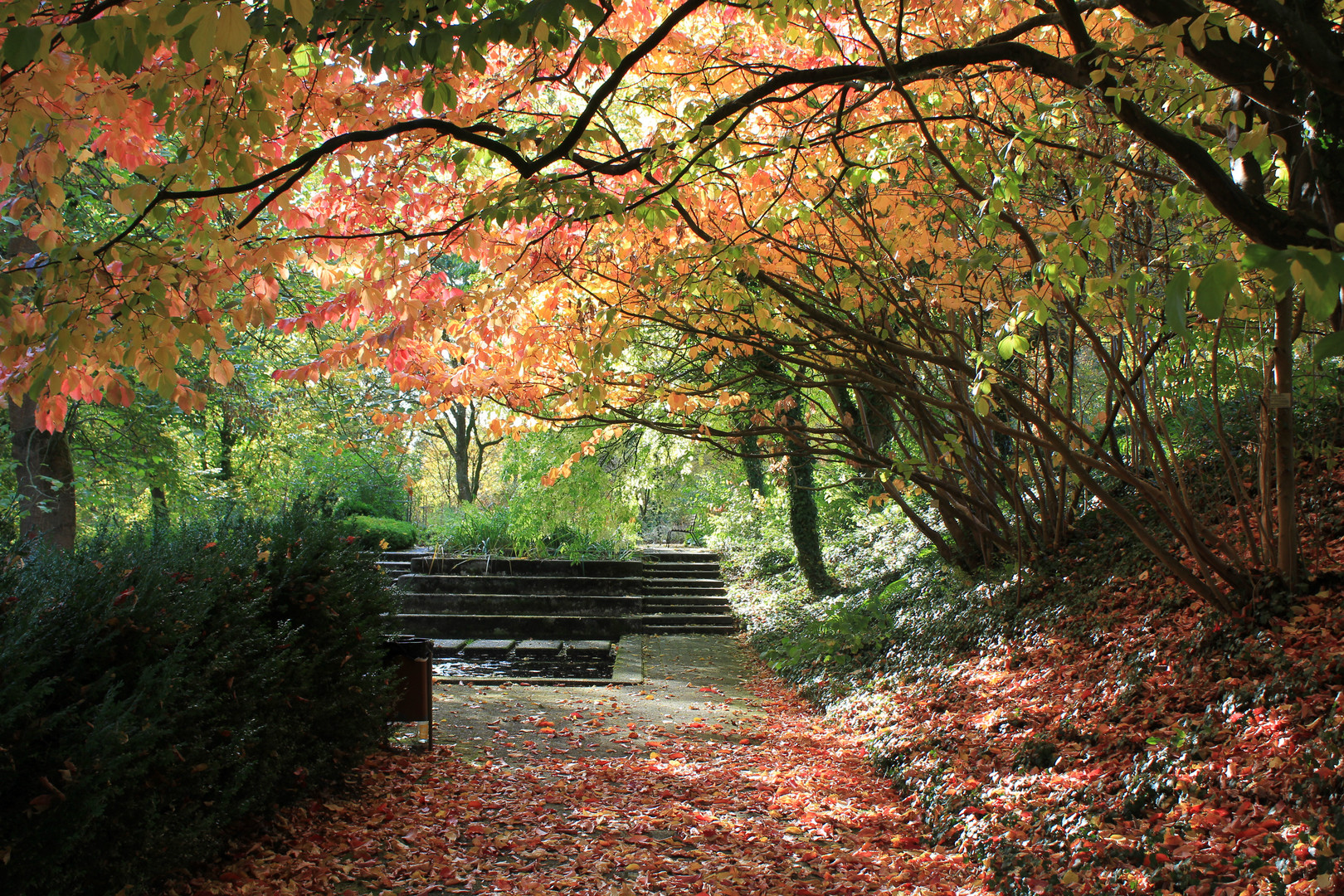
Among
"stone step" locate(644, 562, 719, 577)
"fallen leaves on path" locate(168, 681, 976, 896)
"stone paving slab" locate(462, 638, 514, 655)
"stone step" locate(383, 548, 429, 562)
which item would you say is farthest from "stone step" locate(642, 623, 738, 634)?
"fallen leaves on path" locate(168, 681, 976, 896)

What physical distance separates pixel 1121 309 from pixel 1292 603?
1.78 meters

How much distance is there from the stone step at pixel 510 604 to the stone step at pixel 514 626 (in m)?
0.12

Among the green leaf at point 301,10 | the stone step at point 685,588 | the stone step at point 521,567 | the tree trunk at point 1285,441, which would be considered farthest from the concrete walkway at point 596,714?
the green leaf at point 301,10

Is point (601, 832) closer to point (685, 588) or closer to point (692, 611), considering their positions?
point (692, 611)

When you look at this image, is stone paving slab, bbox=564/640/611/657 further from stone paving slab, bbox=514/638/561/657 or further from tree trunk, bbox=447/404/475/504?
tree trunk, bbox=447/404/475/504

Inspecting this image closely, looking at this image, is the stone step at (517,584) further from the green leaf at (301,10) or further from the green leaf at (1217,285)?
the green leaf at (1217,285)

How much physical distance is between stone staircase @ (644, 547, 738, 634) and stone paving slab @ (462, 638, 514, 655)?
2470 millimetres

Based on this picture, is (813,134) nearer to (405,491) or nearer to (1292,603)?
(1292,603)

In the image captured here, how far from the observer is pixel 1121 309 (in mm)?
4742

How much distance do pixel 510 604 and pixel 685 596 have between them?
331 cm

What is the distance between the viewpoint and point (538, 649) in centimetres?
1170

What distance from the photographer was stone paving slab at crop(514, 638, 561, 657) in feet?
37.6

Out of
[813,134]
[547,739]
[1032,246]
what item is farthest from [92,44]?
[547,739]

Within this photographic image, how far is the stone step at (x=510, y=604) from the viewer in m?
13.5
